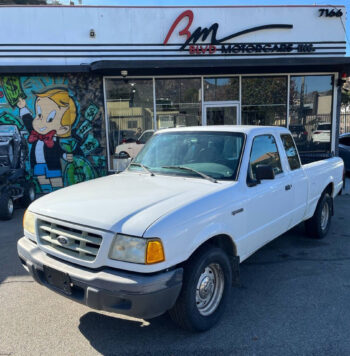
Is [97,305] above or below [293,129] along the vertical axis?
below

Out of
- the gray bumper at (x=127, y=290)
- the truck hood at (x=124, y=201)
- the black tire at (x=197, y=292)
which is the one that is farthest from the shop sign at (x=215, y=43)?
the gray bumper at (x=127, y=290)

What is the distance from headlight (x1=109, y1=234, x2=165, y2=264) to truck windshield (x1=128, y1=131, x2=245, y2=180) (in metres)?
1.32

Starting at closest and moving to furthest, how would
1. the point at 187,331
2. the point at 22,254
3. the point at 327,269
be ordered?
the point at 187,331
the point at 22,254
the point at 327,269

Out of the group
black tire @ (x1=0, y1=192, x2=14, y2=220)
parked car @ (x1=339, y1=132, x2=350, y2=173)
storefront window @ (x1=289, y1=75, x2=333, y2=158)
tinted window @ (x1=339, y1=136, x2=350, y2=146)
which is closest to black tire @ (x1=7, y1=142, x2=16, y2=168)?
black tire @ (x1=0, y1=192, x2=14, y2=220)

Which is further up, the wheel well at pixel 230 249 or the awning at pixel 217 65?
the awning at pixel 217 65

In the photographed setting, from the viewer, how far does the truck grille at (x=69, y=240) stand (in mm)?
2719

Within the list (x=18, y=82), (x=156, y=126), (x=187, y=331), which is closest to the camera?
(x=187, y=331)

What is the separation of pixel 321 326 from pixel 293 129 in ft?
28.8

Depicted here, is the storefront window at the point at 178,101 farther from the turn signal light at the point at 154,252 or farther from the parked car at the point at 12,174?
the turn signal light at the point at 154,252

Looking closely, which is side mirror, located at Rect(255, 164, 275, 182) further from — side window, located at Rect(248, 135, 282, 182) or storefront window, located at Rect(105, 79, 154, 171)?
storefront window, located at Rect(105, 79, 154, 171)

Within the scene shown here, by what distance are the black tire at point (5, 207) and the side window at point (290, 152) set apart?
5.79 meters

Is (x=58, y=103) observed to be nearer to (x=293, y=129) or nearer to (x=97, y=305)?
(x=293, y=129)

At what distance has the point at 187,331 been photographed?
3.03 metres

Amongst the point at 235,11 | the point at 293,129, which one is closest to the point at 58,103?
the point at 235,11
